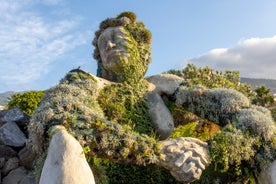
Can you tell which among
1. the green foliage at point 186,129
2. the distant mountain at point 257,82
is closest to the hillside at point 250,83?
the distant mountain at point 257,82

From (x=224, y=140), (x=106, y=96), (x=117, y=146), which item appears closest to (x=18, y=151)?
(x=106, y=96)

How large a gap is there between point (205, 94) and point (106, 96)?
202 cm

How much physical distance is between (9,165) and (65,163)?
4737mm

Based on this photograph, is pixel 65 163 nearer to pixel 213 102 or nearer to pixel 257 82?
pixel 213 102

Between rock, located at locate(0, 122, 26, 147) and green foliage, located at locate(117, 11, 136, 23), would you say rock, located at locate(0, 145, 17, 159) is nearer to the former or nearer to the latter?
rock, located at locate(0, 122, 26, 147)

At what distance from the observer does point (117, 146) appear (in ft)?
16.5

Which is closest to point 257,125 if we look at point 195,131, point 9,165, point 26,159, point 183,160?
point 183,160

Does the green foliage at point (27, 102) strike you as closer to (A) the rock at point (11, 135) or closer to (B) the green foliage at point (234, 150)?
(A) the rock at point (11, 135)

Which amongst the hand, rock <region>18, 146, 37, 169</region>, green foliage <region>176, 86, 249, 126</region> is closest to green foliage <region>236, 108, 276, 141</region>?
green foliage <region>176, 86, 249, 126</region>

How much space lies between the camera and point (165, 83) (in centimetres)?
762

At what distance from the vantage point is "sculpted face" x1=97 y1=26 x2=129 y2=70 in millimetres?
7211

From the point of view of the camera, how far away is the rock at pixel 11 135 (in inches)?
338

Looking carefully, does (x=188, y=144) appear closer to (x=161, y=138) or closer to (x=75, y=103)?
(x=161, y=138)

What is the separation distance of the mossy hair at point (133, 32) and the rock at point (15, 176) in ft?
9.25
